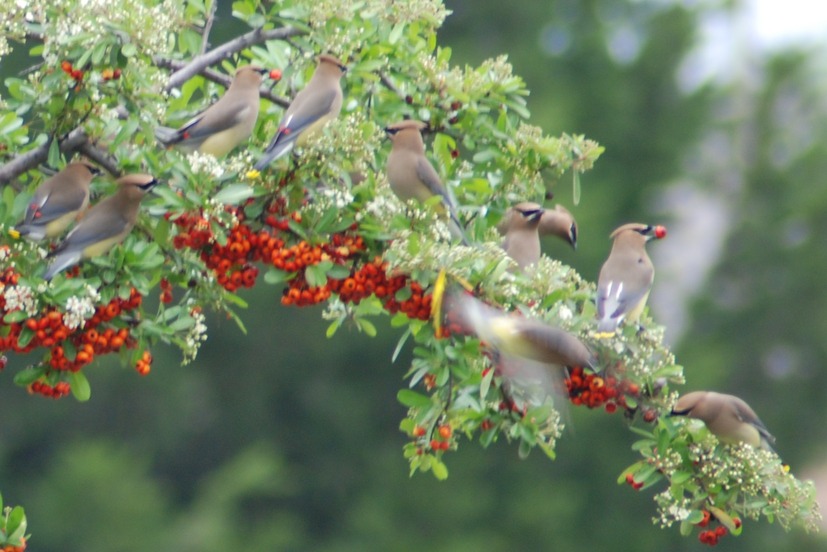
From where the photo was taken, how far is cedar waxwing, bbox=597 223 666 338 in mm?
4237

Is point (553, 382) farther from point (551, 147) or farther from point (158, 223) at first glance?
point (158, 223)

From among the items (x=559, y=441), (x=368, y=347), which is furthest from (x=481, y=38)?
(x=559, y=441)

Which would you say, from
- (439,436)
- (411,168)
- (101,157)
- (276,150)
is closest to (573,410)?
(411,168)

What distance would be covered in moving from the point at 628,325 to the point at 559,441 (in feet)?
38.0

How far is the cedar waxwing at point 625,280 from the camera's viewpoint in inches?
167

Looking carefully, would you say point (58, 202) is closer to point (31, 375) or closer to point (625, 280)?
point (31, 375)

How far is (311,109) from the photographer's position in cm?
391

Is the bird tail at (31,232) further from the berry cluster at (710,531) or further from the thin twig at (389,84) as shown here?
the berry cluster at (710,531)

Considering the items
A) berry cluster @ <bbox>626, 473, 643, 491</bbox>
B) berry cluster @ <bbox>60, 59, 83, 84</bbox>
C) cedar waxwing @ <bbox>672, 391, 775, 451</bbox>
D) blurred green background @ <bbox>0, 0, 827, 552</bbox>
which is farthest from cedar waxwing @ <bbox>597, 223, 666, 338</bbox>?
blurred green background @ <bbox>0, 0, 827, 552</bbox>

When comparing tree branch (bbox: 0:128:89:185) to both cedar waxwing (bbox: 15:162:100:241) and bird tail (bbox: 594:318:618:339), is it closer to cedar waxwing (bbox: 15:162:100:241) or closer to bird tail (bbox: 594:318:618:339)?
cedar waxwing (bbox: 15:162:100:241)

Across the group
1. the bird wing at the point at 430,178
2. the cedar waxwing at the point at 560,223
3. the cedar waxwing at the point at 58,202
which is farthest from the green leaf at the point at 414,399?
the cedar waxwing at the point at 560,223

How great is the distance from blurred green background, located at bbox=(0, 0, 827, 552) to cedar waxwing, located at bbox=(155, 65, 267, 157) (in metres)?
10.3

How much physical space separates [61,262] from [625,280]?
2062mm

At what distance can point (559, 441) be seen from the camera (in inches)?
607
